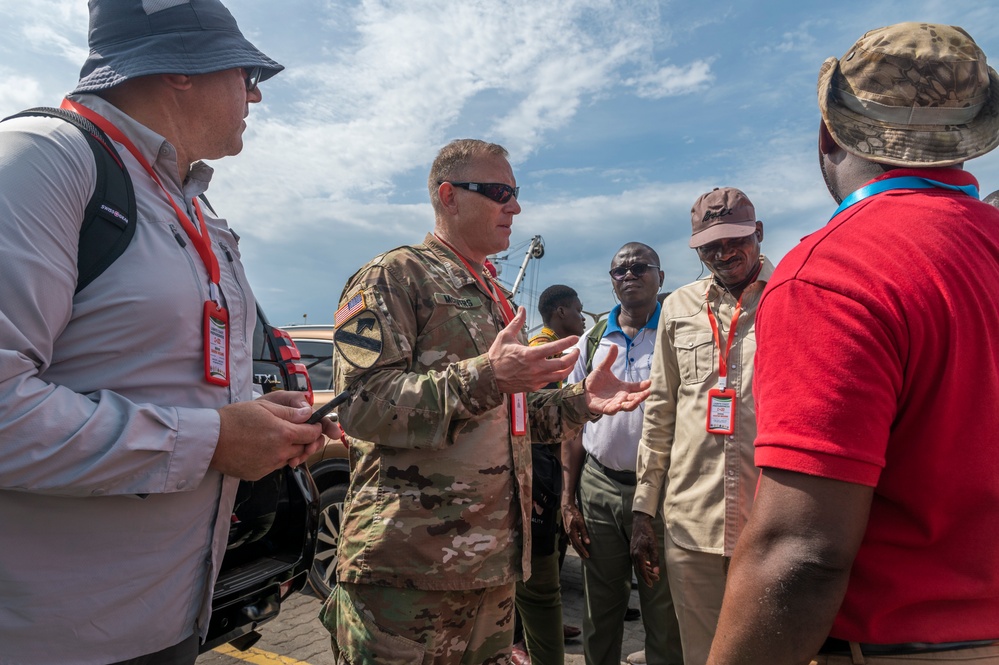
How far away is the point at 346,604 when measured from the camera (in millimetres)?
2195

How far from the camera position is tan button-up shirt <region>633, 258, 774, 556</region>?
109 inches

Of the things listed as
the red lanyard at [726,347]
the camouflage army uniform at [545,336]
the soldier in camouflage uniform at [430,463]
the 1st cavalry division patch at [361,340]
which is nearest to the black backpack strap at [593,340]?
the camouflage army uniform at [545,336]

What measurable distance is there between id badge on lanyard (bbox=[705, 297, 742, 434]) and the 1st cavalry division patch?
5.15 ft

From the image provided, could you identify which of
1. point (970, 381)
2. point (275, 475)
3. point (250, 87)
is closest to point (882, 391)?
point (970, 381)

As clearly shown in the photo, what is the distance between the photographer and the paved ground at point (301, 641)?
3.87 meters

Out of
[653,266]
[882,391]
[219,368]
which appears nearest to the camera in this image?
[882,391]

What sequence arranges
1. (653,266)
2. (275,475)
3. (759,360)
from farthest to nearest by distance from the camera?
(653,266)
(275,475)
(759,360)

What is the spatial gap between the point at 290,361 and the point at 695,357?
227 centimetres

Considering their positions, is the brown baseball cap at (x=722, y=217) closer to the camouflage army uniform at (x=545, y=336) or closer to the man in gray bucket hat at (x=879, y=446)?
the man in gray bucket hat at (x=879, y=446)

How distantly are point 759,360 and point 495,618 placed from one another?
158 cm

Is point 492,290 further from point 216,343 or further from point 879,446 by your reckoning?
point 879,446

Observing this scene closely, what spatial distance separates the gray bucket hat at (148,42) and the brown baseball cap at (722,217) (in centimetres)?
232

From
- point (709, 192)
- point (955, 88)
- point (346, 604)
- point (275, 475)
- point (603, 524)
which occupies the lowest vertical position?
point (603, 524)

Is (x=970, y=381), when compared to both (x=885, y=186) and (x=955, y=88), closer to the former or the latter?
(x=885, y=186)
